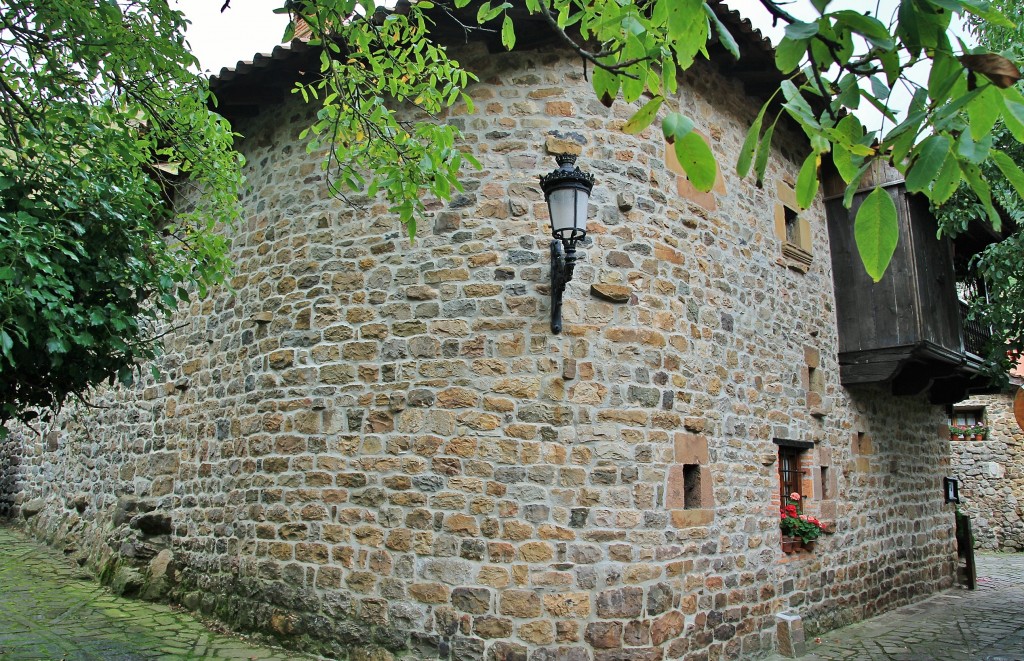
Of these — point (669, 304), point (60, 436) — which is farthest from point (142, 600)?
point (669, 304)

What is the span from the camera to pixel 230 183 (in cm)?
578

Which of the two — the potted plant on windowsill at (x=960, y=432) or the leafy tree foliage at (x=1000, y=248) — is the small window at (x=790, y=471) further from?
the potted plant on windowsill at (x=960, y=432)

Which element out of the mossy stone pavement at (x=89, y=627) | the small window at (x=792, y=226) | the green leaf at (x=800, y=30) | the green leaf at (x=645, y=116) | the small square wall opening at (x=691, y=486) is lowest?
the mossy stone pavement at (x=89, y=627)

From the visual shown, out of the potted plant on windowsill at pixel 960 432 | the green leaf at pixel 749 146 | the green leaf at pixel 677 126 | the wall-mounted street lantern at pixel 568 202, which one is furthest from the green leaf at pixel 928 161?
the potted plant on windowsill at pixel 960 432

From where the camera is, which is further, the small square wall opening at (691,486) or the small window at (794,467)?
the small window at (794,467)

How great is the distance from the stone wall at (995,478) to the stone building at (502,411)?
10348 millimetres

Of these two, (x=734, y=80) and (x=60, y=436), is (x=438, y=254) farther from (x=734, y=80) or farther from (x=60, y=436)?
(x=60, y=436)

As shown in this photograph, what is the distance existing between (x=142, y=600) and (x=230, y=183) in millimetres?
4090

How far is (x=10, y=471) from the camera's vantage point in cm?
1092

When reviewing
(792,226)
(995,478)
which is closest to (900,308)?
(792,226)

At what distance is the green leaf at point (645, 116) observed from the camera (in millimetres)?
1777

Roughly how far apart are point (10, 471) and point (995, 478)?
734 inches

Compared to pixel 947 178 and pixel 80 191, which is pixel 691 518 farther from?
pixel 80 191

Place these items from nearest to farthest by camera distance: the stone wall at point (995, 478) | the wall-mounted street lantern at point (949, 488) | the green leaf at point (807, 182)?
the green leaf at point (807, 182) → the wall-mounted street lantern at point (949, 488) → the stone wall at point (995, 478)
